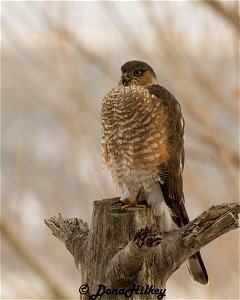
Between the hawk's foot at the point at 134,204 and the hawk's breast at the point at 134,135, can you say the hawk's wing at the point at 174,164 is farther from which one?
the hawk's foot at the point at 134,204

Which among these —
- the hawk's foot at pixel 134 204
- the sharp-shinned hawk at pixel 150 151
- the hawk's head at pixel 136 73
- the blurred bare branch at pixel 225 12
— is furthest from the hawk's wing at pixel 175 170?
the blurred bare branch at pixel 225 12

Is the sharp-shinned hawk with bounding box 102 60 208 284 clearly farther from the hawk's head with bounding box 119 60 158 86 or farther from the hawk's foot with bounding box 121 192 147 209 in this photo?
the hawk's head with bounding box 119 60 158 86

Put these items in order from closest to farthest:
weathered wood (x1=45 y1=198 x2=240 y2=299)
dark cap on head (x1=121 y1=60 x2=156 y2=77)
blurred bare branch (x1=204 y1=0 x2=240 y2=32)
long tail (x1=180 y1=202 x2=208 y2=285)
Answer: weathered wood (x1=45 y1=198 x2=240 y2=299), long tail (x1=180 y1=202 x2=208 y2=285), dark cap on head (x1=121 y1=60 x2=156 y2=77), blurred bare branch (x1=204 y1=0 x2=240 y2=32)

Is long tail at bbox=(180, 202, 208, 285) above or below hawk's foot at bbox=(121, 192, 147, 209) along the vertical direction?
below

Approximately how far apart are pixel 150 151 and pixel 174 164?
0.16 m

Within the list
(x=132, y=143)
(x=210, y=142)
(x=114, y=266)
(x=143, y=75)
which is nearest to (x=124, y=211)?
(x=114, y=266)

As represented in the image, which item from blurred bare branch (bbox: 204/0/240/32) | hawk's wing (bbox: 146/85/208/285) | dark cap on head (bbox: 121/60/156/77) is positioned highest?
blurred bare branch (bbox: 204/0/240/32)

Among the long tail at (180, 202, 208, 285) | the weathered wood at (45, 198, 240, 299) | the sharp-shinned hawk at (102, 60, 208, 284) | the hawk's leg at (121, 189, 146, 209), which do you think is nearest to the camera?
the weathered wood at (45, 198, 240, 299)

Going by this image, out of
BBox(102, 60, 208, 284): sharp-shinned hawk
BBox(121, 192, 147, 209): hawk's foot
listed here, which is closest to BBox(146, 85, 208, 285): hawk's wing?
BBox(102, 60, 208, 284): sharp-shinned hawk

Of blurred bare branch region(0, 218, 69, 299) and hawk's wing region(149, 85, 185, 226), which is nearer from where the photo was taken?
hawk's wing region(149, 85, 185, 226)

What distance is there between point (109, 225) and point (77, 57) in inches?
93.6

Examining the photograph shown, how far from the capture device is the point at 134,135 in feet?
13.8

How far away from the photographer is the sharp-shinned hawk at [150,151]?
4.12 metres

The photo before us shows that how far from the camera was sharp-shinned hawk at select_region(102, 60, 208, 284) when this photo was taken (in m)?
4.12
